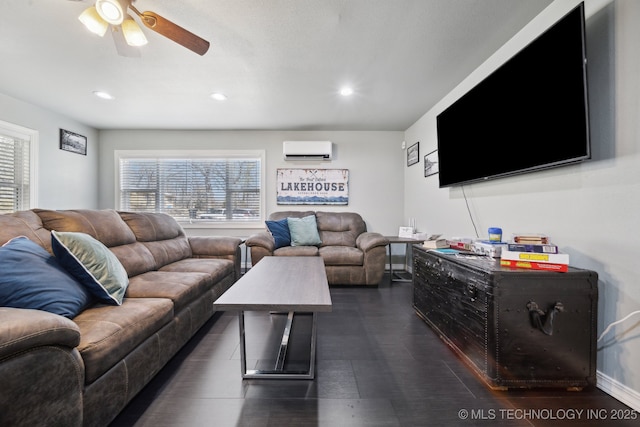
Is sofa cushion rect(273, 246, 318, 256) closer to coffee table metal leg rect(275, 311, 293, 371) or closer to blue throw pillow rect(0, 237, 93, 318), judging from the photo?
coffee table metal leg rect(275, 311, 293, 371)

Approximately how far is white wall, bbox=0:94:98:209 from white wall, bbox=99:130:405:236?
19cm

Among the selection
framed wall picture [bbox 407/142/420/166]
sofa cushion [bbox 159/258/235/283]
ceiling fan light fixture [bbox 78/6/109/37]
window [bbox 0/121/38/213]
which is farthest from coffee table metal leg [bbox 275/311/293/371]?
Result: window [bbox 0/121/38/213]

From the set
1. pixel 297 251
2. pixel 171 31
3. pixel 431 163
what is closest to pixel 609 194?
pixel 431 163

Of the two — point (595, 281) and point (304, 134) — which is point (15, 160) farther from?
point (595, 281)

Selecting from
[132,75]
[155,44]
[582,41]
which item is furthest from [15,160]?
[582,41]

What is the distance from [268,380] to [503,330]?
1.34 metres

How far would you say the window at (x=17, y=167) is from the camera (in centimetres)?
296

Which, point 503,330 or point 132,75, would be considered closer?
point 503,330

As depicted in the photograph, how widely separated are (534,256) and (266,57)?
2.43m

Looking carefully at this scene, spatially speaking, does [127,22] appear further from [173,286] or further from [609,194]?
[609,194]

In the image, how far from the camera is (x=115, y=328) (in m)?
1.19

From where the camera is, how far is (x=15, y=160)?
306 cm

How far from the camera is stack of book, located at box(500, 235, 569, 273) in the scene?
1399mm

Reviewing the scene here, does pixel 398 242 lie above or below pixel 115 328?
above
